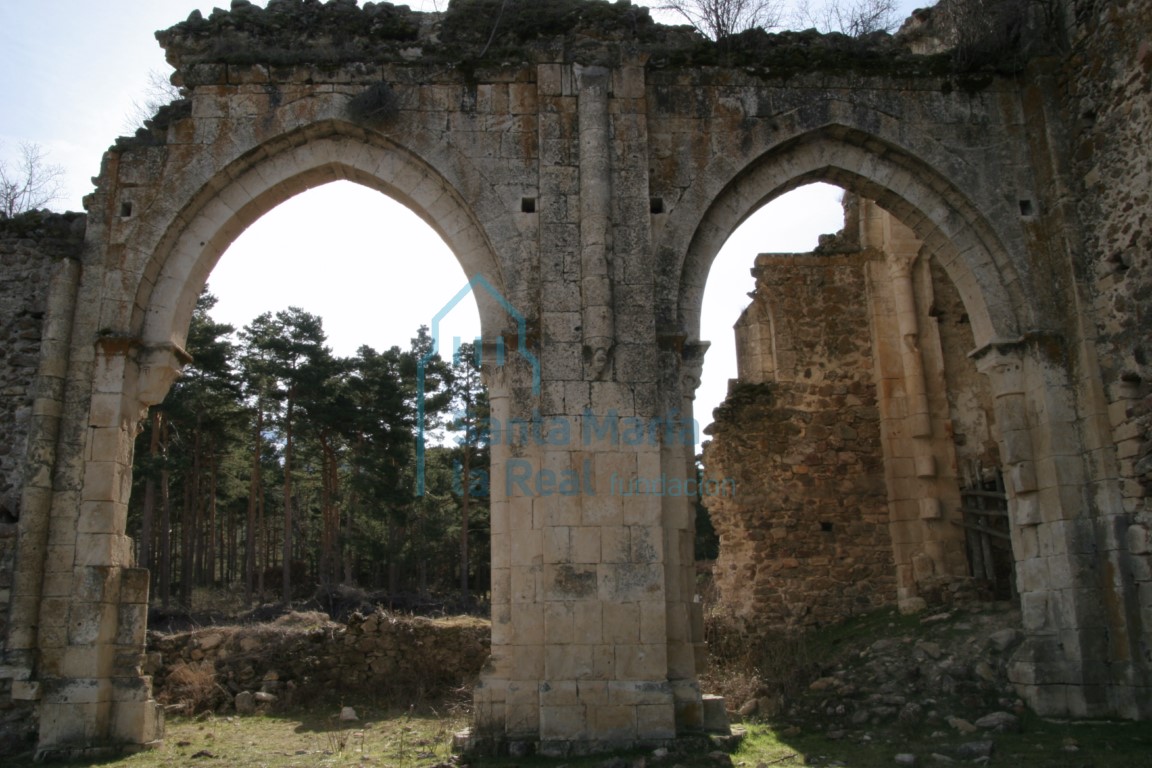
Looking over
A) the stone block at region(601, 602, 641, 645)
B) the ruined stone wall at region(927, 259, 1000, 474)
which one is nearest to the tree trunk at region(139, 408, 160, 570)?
the stone block at region(601, 602, 641, 645)

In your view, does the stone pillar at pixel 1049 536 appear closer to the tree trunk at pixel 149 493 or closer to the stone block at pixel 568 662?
the stone block at pixel 568 662

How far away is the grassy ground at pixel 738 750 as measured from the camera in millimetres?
5848

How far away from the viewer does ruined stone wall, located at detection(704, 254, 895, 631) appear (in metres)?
11.2

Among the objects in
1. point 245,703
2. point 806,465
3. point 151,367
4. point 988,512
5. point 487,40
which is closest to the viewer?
point 151,367

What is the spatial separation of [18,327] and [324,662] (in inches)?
180

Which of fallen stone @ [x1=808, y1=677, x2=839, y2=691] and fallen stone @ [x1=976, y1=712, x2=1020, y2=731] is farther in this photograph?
fallen stone @ [x1=808, y1=677, x2=839, y2=691]

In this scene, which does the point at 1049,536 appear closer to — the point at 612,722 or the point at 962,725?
the point at 962,725

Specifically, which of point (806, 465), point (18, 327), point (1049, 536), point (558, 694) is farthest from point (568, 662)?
point (806, 465)

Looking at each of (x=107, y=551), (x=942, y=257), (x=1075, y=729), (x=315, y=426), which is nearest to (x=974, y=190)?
(x=942, y=257)

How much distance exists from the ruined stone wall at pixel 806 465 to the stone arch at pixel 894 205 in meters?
3.70

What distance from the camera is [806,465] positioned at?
1143 centimetres

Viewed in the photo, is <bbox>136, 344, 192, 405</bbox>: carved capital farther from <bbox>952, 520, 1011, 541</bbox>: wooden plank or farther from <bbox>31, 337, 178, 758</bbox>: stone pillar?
<bbox>952, 520, 1011, 541</bbox>: wooden plank

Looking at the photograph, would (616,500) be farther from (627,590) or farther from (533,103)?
(533,103)

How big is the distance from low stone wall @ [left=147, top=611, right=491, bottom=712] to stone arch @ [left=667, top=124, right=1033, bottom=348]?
16.7 ft
